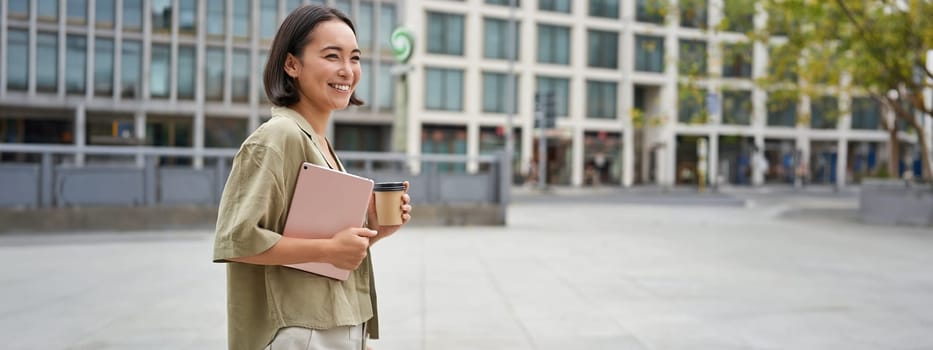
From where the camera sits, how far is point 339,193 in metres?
1.63

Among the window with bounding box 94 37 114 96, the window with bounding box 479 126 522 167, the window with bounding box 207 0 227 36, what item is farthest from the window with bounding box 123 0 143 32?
the window with bounding box 479 126 522 167

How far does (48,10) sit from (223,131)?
8.82m

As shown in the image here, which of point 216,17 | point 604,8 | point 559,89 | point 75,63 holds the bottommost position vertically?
point 75,63

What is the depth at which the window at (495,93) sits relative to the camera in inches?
1529

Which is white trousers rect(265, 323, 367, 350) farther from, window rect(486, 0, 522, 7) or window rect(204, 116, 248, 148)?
window rect(486, 0, 522, 7)

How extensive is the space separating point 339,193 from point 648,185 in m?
43.7

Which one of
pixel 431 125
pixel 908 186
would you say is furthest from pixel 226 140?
pixel 908 186

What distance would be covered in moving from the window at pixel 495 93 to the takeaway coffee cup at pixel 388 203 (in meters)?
37.3

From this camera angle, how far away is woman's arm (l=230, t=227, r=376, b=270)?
158 centimetres

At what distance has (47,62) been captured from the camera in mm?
30984

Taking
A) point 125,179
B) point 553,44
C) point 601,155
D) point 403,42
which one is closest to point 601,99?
point 601,155

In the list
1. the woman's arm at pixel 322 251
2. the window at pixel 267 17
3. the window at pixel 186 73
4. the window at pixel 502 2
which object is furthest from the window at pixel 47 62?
the woman's arm at pixel 322 251

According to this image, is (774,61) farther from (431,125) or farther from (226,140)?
(226,140)

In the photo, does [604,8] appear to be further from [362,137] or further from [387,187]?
[387,187]
